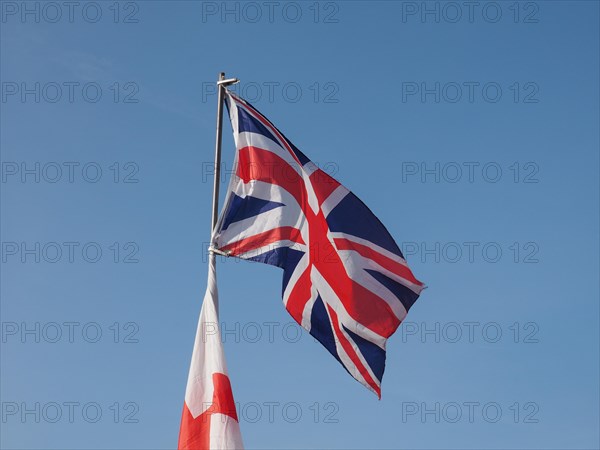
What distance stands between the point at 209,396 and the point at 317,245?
464 centimetres

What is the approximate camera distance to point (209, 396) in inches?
952

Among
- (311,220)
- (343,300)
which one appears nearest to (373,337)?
(343,300)

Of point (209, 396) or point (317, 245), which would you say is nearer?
point (209, 396)

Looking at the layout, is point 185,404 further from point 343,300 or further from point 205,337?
point 343,300

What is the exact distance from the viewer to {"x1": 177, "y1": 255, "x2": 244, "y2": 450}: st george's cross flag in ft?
78.1

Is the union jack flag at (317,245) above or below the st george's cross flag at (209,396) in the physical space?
above

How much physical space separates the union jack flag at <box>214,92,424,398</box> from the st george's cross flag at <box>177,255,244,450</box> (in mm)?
1738

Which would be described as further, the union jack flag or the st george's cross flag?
the union jack flag

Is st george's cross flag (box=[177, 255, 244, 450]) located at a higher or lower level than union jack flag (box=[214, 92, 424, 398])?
lower

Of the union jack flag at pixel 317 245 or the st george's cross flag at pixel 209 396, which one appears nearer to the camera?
the st george's cross flag at pixel 209 396

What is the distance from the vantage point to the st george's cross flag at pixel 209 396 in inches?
937

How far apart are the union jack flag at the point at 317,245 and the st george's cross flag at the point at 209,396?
68.4 inches

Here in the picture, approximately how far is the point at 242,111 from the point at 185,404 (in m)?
6.94

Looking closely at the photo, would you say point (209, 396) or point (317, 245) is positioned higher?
point (317, 245)
